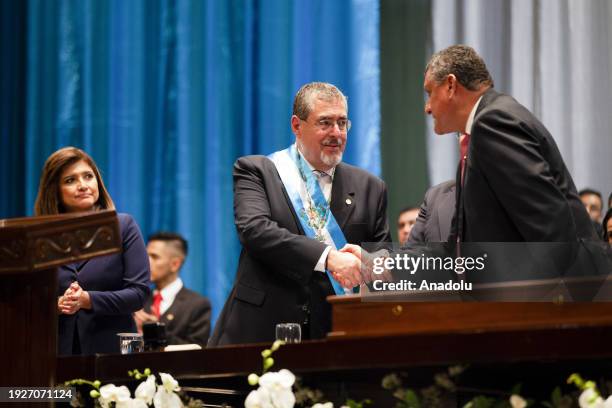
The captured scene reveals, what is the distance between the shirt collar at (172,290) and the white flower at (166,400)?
379cm

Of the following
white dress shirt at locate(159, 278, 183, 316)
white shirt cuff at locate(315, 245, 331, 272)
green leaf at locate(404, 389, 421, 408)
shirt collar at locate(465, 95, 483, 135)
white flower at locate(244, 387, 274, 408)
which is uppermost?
shirt collar at locate(465, 95, 483, 135)

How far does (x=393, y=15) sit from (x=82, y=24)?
1.95m

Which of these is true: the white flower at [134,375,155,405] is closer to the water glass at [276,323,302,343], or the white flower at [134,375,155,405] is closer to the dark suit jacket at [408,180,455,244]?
the water glass at [276,323,302,343]

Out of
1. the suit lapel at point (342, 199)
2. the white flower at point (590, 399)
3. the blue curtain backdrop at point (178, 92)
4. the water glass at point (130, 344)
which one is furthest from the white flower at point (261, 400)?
the blue curtain backdrop at point (178, 92)

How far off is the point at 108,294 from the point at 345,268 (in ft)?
2.95

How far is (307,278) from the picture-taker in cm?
317

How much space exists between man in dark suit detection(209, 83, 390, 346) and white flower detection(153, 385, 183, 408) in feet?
3.99

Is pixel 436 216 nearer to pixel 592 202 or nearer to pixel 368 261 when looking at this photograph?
pixel 368 261

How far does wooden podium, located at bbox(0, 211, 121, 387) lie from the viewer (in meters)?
1.61

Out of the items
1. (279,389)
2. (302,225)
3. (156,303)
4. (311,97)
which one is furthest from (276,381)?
(156,303)

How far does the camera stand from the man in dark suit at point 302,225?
3182 millimetres

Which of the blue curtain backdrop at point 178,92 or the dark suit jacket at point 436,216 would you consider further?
the blue curtain backdrop at point 178,92

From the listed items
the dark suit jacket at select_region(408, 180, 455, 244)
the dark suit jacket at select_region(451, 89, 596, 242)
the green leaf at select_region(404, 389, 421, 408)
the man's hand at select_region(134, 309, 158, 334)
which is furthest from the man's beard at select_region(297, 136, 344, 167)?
the man's hand at select_region(134, 309, 158, 334)

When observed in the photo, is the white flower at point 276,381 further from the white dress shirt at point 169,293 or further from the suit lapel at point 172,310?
the white dress shirt at point 169,293
